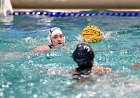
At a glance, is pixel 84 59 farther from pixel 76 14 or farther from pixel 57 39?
pixel 76 14

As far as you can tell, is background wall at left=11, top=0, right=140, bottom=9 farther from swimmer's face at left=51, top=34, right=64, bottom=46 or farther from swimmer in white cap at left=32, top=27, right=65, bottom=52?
swimmer's face at left=51, top=34, right=64, bottom=46

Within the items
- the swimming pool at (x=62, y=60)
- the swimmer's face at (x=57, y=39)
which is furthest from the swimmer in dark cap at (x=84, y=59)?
the swimmer's face at (x=57, y=39)

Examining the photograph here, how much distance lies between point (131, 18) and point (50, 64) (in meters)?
4.98

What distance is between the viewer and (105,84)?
15.0 feet

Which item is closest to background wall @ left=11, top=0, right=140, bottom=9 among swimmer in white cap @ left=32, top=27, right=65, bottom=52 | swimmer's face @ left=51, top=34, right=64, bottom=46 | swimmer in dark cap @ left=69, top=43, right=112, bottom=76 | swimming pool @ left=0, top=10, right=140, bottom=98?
swimming pool @ left=0, top=10, right=140, bottom=98

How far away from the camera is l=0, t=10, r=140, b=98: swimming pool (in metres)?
4.39

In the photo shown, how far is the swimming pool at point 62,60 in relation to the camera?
173 inches

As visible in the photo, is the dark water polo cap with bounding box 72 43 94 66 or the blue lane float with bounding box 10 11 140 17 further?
the blue lane float with bounding box 10 11 140 17

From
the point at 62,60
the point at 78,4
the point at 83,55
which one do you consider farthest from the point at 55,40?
the point at 78,4

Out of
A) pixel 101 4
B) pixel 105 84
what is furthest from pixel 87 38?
pixel 101 4

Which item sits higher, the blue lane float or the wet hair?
the blue lane float

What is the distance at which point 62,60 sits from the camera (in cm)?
608

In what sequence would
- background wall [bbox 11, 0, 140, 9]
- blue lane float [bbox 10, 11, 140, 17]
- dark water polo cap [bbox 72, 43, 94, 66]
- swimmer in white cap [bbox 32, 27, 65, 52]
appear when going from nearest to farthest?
1. dark water polo cap [bbox 72, 43, 94, 66]
2. swimmer in white cap [bbox 32, 27, 65, 52]
3. blue lane float [bbox 10, 11, 140, 17]
4. background wall [bbox 11, 0, 140, 9]

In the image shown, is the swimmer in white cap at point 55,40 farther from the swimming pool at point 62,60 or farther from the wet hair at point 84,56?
the wet hair at point 84,56
